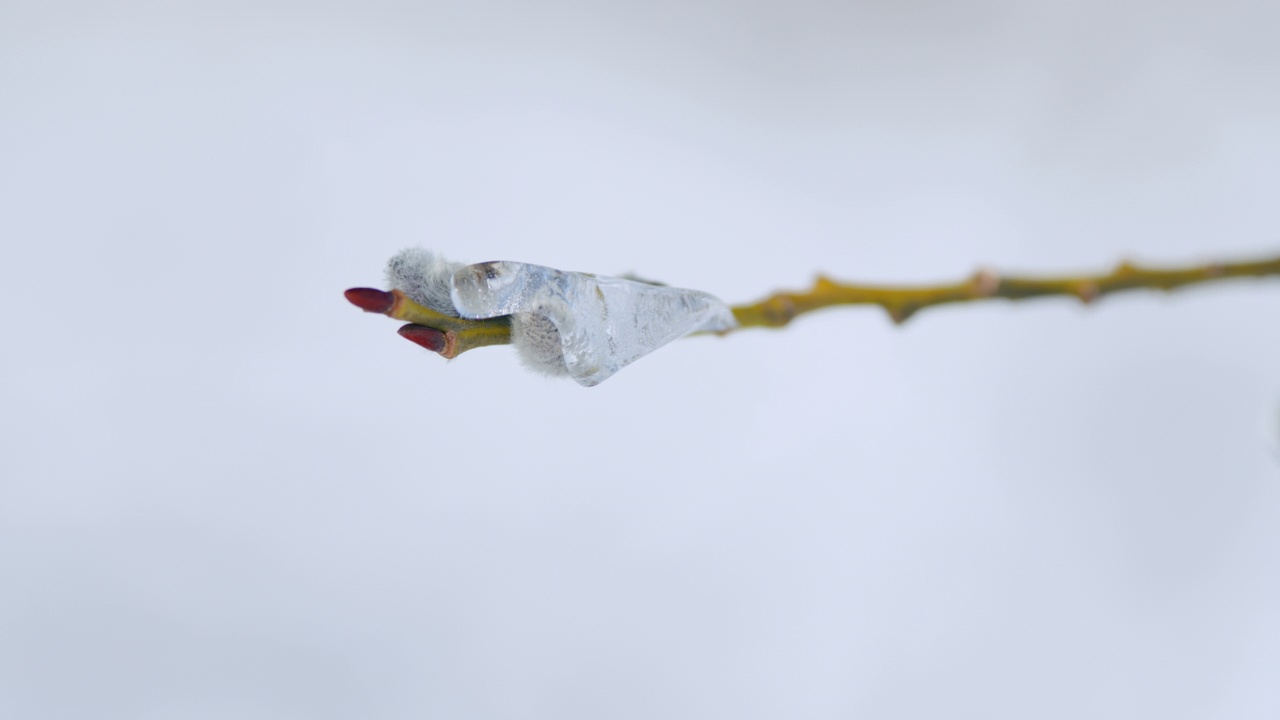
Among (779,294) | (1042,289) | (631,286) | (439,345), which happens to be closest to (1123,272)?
(1042,289)

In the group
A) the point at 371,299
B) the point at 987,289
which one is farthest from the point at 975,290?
the point at 371,299

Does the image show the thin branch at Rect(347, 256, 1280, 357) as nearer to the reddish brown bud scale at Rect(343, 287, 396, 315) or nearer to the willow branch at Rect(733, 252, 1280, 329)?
the willow branch at Rect(733, 252, 1280, 329)

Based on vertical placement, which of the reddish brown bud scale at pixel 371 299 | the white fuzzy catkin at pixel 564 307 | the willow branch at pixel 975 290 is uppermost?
the willow branch at pixel 975 290

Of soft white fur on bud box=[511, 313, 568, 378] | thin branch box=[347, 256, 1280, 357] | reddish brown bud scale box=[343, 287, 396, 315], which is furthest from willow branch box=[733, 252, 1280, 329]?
reddish brown bud scale box=[343, 287, 396, 315]

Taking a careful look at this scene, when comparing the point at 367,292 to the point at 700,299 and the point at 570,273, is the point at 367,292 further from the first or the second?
the point at 700,299

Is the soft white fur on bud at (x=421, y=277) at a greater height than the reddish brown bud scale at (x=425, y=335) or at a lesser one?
greater

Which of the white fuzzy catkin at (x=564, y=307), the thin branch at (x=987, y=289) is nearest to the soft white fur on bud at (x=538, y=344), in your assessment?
the white fuzzy catkin at (x=564, y=307)

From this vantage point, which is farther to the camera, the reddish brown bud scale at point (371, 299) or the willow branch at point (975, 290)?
the willow branch at point (975, 290)

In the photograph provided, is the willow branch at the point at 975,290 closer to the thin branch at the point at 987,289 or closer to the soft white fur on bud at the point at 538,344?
the thin branch at the point at 987,289
